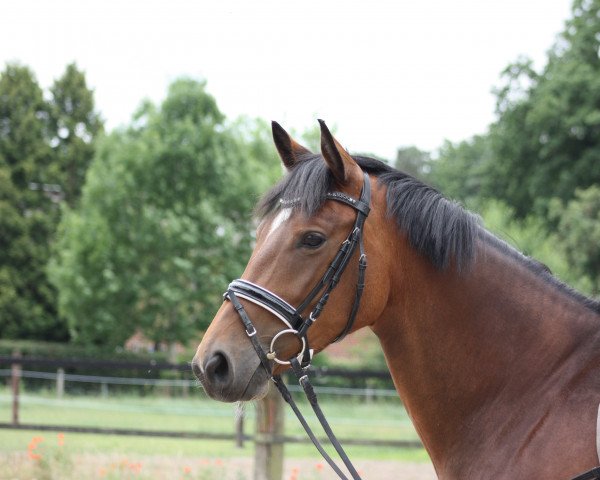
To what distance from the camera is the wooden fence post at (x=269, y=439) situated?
6.70m

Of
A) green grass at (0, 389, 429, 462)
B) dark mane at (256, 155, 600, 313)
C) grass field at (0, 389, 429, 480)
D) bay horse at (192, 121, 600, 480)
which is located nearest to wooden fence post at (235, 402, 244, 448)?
bay horse at (192, 121, 600, 480)

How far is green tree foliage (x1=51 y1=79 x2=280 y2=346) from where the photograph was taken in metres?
25.7

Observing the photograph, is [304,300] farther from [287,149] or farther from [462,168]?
[462,168]

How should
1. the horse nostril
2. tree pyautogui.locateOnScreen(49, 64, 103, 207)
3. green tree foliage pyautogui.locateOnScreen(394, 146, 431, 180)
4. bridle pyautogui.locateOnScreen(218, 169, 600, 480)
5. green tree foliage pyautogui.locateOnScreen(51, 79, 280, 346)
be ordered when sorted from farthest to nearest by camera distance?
1. green tree foliage pyautogui.locateOnScreen(394, 146, 431, 180)
2. tree pyautogui.locateOnScreen(49, 64, 103, 207)
3. green tree foliage pyautogui.locateOnScreen(51, 79, 280, 346)
4. bridle pyautogui.locateOnScreen(218, 169, 600, 480)
5. the horse nostril

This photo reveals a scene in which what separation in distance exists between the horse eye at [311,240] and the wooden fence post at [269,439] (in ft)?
13.4

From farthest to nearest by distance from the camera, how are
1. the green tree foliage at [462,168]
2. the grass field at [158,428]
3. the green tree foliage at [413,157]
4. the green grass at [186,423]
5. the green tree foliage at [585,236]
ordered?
the green tree foliage at [413,157] → the green tree foliage at [462,168] → the green tree foliage at [585,236] → the green grass at [186,423] → the grass field at [158,428]

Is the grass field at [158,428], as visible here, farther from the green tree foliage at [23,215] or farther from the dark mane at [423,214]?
the green tree foliage at [23,215]

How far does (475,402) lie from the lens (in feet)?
9.27

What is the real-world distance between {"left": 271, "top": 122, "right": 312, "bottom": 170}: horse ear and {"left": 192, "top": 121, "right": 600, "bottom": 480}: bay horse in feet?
0.07

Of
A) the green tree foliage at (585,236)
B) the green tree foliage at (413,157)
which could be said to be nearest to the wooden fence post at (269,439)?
the green tree foliage at (585,236)

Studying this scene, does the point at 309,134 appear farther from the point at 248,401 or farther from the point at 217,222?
the point at 248,401

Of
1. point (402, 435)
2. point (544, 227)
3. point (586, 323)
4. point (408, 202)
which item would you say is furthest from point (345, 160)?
point (544, 227)

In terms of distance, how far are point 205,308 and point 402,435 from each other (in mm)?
13425

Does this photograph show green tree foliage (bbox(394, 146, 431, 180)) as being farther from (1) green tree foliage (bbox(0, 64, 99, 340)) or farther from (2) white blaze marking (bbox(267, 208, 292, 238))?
(2) white blaze marking (bbox(267, 208, 292, 238))
